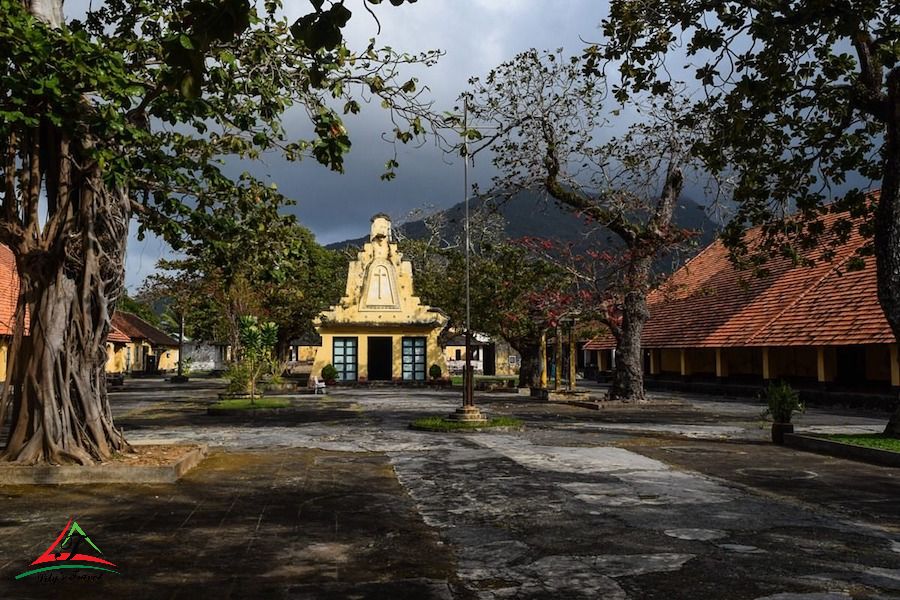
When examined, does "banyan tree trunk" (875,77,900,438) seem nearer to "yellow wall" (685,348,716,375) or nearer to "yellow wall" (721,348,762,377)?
"yellow wall" (721,348,762,377)

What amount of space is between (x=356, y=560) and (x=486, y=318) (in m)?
28.5

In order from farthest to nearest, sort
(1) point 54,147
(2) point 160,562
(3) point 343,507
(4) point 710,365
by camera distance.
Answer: (4) point 710,365
(1) point 54,147
(3) point 343,507
(2) point 160,562

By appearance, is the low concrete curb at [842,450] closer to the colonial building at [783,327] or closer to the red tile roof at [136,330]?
the colonial building at [783,327]

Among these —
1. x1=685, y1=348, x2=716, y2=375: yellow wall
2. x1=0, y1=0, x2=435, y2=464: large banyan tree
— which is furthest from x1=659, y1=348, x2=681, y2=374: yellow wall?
x1=0, y1=0, x2=435, y2=464: large banyan tree

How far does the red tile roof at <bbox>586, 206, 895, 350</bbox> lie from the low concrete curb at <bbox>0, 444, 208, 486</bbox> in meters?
14.1

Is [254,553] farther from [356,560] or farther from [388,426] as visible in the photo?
[388,426]

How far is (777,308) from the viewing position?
26375 millimetres

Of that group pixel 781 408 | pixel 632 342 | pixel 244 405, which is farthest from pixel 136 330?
pixel 781 408

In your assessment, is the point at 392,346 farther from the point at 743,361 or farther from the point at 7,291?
the point at 7,291

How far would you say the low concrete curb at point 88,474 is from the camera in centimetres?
826

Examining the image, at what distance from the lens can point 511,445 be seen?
12.5 metres

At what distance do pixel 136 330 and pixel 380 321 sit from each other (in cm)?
2860

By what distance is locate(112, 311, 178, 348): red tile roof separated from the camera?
5480cm

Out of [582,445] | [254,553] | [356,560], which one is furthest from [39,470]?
[582,445]
